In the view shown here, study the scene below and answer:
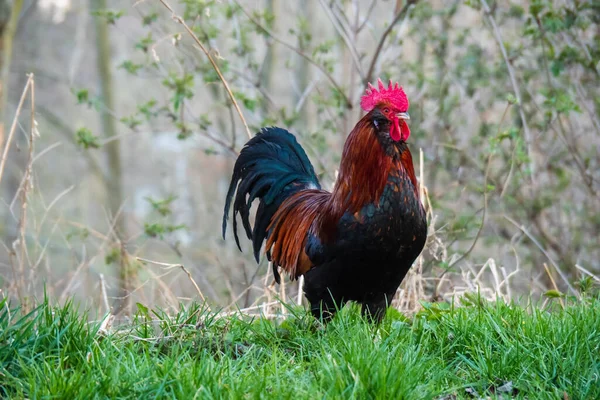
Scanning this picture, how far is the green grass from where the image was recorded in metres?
2.70

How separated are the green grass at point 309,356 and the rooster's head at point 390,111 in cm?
107

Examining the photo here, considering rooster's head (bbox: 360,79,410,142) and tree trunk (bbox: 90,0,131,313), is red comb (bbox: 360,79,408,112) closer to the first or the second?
rooster's head (bbox: 360,79,410,142)

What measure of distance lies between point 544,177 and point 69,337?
6698mm

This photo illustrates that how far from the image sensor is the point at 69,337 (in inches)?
127

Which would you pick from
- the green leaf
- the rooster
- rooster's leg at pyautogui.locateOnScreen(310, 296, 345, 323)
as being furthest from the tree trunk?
rooster's leg at pyautogui.locateOnScreen(310, 296, 345, 323)

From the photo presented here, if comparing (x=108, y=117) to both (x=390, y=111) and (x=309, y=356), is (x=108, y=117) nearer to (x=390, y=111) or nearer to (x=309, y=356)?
(x=390, y=111)

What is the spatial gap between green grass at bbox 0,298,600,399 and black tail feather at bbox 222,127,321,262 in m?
0.90

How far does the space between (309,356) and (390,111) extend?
144cm

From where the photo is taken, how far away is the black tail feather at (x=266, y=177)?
4.54 meters

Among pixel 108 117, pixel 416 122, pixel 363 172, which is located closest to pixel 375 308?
pixel 363 172

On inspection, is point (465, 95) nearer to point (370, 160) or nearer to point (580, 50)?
point (580, 50)

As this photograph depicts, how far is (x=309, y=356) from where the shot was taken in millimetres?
3289

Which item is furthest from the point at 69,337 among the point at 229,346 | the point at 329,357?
the point at 329,357

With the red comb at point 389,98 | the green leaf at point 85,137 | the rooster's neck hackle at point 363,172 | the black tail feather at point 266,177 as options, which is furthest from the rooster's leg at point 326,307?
the green leaf at point 85,137
